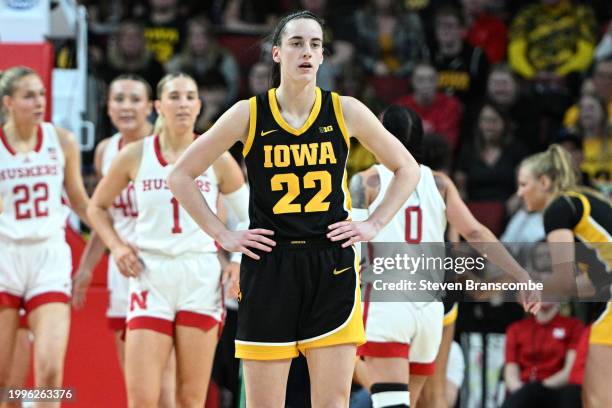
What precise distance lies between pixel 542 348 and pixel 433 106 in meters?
3.70

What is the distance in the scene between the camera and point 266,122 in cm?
481

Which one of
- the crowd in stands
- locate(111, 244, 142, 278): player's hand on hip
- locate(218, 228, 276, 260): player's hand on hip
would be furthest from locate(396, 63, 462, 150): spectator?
locate(218, 228, 276, 260): player's hand on hip

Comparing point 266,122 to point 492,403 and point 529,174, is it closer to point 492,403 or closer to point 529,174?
point 529,174

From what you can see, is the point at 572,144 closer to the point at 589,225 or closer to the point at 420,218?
the point at 589,225

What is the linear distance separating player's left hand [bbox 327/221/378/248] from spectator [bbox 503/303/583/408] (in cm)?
323

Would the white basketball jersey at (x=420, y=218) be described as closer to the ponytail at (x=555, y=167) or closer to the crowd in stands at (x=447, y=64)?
the ponytail at (x=555, y=167)

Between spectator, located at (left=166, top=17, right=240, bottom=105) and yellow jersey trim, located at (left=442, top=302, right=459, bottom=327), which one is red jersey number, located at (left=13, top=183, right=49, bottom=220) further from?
spectator, located at (left=166, top=17, right=240, bottom=105)

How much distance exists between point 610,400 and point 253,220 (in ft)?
8.49

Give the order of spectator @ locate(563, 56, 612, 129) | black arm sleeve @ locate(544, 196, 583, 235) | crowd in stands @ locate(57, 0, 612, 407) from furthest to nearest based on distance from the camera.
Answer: spectator @ locate(563, 56, 612, 129) → crowd in stands @ locate(57, 0, 612, 407) → black arm sleeve @ locate(544, 196, 583, 235)

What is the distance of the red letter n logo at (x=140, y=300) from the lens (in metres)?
6.21

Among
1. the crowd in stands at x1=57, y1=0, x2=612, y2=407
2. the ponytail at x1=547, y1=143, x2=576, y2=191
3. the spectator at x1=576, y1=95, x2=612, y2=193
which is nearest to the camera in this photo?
the ponytail at x1=547, y1=143, x2=576, y2=191

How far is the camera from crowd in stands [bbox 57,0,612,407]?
10.4 meters

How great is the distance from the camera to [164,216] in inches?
249

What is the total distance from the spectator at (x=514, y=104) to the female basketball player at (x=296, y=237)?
20.9ft
